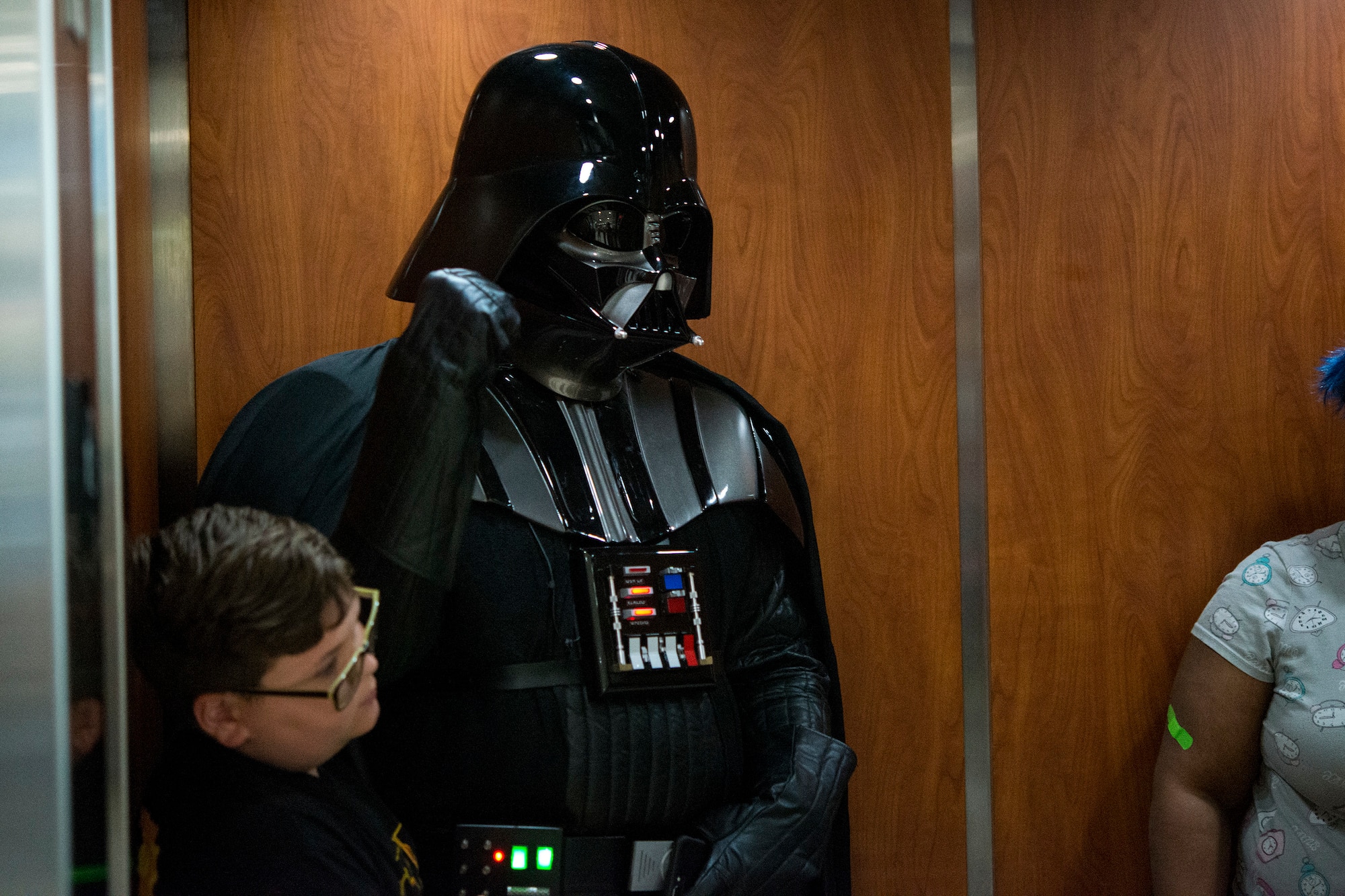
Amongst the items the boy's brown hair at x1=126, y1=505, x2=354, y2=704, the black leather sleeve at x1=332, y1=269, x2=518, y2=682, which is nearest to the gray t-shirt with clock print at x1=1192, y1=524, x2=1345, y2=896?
the black leather sleeve at x1=332, y1=269, x2=518, y2=682

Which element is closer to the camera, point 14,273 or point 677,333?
point 14,273

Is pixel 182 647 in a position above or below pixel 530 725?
above

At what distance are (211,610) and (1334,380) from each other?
1537 millimetres

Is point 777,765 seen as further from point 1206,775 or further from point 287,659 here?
point 1206,775

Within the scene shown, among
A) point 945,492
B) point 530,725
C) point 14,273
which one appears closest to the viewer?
point 14,273

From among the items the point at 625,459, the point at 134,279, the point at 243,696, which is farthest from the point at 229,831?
the point at 625,459

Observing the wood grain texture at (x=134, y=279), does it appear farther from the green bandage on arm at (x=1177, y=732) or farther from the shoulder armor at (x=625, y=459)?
the green bandage on arm at (x=1177, y=732)

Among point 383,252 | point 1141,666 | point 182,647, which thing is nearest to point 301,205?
point 383,252

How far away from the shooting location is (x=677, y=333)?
43.3 inches

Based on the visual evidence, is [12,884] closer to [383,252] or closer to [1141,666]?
[383,252]

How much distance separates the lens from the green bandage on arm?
1585mm

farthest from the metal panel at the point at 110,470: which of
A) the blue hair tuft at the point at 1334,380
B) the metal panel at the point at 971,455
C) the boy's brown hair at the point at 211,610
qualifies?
the blue hair tuft at the point at 1334,380

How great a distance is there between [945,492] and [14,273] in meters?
1.28

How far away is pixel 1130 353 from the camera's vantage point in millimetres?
1701
